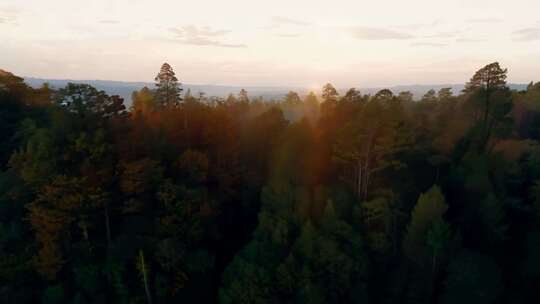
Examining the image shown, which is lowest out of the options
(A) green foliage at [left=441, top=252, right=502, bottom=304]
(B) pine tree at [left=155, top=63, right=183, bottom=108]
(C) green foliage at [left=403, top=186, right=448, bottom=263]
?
(A) green foliage at [left=441, top=252, right=502, bottom=304]

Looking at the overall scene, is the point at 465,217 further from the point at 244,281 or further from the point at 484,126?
the point at 244,281

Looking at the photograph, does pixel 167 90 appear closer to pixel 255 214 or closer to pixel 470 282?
pixel 255 214

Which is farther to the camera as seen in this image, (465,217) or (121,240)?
(465,217)

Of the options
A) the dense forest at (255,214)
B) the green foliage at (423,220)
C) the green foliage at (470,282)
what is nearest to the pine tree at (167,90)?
the dense forest at (255,214)

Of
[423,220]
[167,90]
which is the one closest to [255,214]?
[423,220]

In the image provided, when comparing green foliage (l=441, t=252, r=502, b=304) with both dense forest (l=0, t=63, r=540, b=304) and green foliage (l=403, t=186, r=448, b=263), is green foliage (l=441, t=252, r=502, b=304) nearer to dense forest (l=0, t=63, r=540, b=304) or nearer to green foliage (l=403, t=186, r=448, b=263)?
dense forest (l=0, t=63, r=540, b=304)

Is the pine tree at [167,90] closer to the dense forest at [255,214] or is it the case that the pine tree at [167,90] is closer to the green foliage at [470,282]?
the dense forest at [255,214]

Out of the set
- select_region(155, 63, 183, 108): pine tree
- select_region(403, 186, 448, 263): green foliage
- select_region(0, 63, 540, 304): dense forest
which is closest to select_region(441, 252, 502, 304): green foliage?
select_region(0, 63, 540, 304): dense forest

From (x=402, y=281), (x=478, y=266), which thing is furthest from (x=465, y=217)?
(x=402, y=281)
